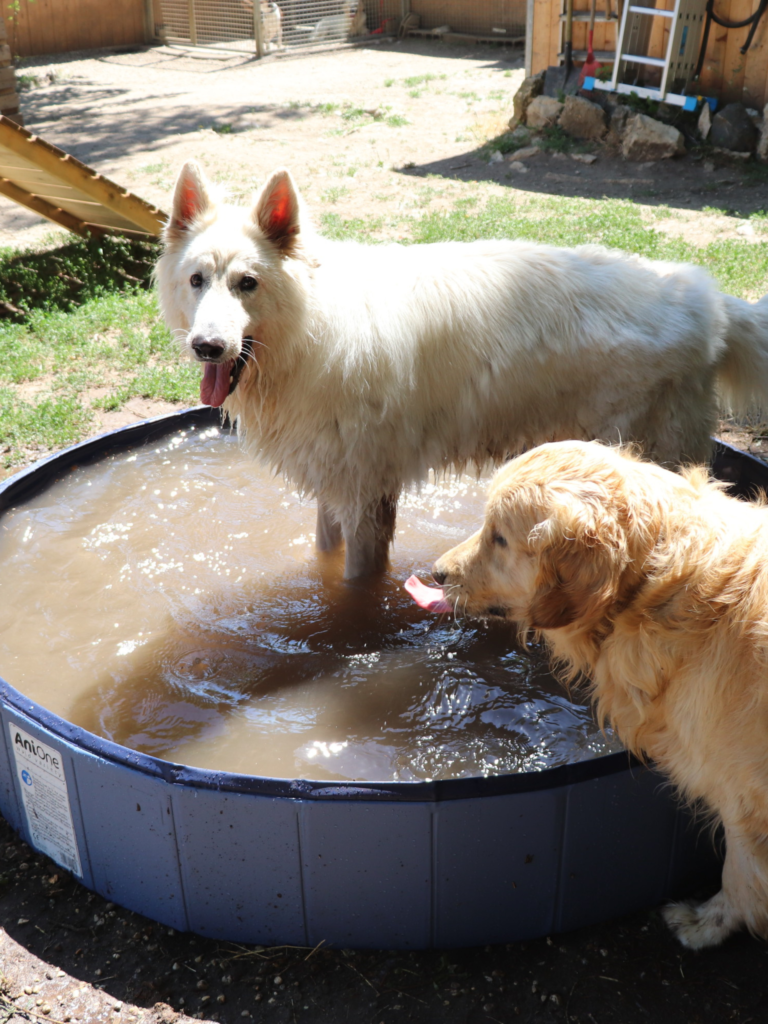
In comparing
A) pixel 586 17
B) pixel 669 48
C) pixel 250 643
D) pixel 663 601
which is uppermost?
pixel 586 17

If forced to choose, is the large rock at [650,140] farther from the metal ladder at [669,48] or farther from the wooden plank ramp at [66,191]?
the wooden plank ramp at [66,191]

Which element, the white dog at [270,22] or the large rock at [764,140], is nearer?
the large rock at [764,140]

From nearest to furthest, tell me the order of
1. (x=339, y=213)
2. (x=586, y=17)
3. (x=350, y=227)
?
(x=350, y=227), (x=339, y=213), (x=586, y=17)

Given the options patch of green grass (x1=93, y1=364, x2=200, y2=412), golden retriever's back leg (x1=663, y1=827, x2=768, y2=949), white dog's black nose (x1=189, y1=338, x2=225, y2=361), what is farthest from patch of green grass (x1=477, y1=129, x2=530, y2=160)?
golden retriever's back leg (x1=663, y1=827, x2=768, y2=949)

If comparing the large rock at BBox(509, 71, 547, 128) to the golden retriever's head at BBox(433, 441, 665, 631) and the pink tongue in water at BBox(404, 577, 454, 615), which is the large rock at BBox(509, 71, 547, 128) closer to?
the pink tongue in water at BBox(404, 577, 454, 615)

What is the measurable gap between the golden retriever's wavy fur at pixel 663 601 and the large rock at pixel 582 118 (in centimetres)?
1245

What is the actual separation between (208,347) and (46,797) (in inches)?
77.3

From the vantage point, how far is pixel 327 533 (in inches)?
203

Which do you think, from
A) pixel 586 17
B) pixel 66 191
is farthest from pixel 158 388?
pixel 586 17

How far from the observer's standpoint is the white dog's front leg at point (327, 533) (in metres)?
5.06

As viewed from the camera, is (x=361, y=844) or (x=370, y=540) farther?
(x=370, y=540)

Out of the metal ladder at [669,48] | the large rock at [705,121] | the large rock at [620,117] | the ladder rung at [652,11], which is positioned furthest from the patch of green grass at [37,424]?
the ladder rung at [652,11]

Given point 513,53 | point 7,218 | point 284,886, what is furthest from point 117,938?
point 513,53

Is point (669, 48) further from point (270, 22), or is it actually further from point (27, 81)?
point (27, 81)
